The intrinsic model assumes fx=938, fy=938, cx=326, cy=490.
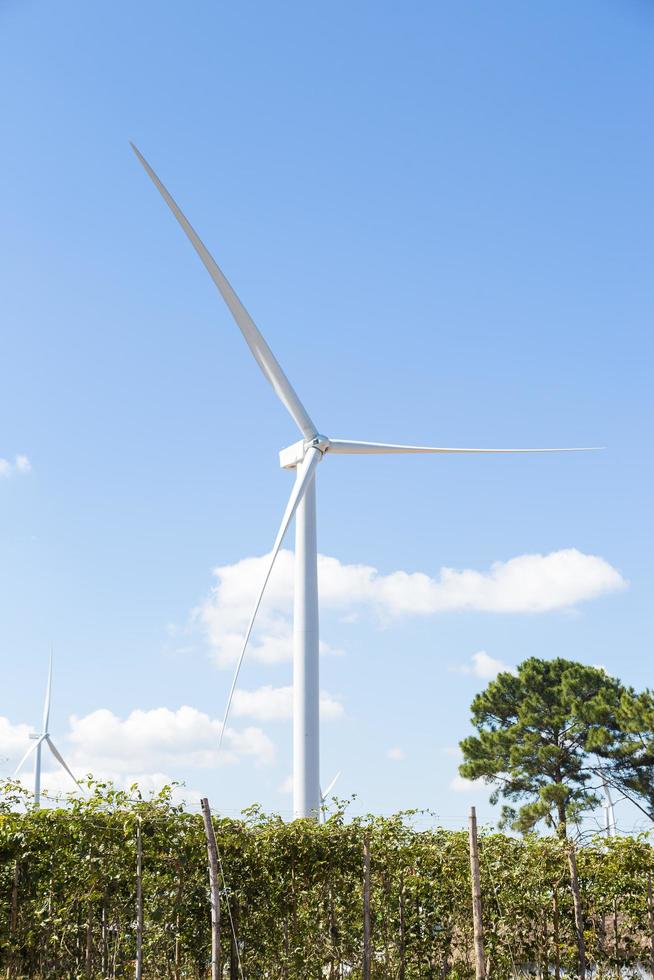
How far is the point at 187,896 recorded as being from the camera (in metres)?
12.9

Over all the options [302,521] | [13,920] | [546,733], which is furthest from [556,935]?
[546,733]

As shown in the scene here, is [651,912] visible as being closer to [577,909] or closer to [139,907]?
[577,909]

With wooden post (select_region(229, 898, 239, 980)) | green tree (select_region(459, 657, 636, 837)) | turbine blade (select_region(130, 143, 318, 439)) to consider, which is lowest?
wooden post (select_region(229, 898, 239, 980))

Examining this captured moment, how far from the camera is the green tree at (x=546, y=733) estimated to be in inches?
1578

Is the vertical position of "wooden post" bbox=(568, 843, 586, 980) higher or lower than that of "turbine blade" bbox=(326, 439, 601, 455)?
lower

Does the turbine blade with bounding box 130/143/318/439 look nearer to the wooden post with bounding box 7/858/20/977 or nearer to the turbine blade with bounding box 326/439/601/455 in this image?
the turbine blade with bounding box 326/439/601/455

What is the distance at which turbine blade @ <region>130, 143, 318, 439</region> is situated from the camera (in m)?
26.0

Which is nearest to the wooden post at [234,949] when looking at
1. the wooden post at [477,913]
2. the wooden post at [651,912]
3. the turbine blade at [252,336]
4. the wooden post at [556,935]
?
the wooden post at [477,913]

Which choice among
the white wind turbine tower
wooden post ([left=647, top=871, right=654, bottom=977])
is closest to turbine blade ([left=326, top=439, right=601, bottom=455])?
the white wind turbine tower

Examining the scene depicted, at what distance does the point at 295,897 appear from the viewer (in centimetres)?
1380

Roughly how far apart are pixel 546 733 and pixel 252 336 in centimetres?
2470

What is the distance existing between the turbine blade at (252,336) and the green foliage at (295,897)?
15826mm

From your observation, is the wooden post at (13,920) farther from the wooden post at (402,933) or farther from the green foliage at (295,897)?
the wooden post at (402,933)

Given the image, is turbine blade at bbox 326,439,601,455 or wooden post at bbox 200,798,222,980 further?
turbine blade at bbox 326,439,601,455
